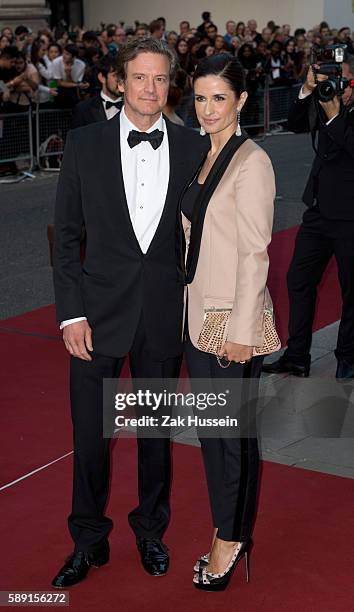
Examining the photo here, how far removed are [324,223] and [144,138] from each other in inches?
102

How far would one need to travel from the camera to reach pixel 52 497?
14.9 feet

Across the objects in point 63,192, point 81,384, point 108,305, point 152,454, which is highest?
point 63,192

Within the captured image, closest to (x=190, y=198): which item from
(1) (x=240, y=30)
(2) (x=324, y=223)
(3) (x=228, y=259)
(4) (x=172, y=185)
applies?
(4) (x=172, y=185)

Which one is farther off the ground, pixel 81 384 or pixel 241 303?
Answer: pixel 241 303

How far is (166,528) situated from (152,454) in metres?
0.37

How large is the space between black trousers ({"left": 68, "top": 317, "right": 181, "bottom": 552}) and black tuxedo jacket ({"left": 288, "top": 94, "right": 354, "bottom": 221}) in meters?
2.39

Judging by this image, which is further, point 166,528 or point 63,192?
point 166,528

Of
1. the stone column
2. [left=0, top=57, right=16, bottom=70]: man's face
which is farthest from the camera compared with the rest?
the stone column

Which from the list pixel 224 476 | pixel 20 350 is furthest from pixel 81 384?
pixel 20 350

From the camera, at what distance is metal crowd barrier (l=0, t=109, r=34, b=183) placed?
13.8 m

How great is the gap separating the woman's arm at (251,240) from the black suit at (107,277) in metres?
0.29

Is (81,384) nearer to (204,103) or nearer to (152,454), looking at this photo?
(152,454)

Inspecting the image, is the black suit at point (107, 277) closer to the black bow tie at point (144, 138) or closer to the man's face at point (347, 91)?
the black bow tie at point (144, 138)

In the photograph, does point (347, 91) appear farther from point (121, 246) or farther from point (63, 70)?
point (63, 70)
